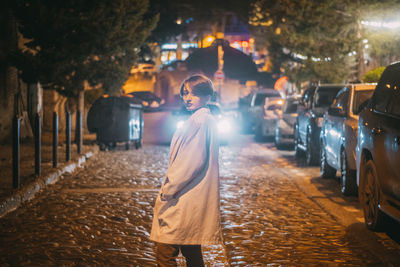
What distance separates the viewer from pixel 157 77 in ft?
207

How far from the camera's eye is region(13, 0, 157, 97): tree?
19.1m

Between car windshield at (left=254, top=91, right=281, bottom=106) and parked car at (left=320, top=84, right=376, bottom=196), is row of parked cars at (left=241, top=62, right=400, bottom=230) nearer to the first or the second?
parked car at (left=320, top=84, right=376, bottom=196)

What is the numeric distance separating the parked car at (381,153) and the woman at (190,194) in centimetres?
275

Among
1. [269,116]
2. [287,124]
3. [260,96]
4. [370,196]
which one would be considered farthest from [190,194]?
[260,96]

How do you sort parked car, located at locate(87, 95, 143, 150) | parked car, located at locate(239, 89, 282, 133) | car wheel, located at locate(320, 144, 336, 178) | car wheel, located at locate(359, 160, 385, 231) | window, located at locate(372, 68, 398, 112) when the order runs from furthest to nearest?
parked car, located at locate(239, 89, 282, 133) < parked car, located at locate(87, 95, 143, 150) < car wheel, located at locate(320, 144, 336, 178) < window, located at locate(372, 68, 398, 112) < car wheel, located at locate(359, 160, 385, 231)

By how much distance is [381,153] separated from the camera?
274 inches

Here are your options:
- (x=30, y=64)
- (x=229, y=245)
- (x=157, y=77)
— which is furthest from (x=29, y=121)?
(x=157, y=77)

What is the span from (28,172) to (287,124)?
10.2 m

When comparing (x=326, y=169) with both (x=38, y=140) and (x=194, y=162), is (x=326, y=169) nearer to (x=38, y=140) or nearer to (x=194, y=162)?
(x=38, y=140)

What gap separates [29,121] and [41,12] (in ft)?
18.7

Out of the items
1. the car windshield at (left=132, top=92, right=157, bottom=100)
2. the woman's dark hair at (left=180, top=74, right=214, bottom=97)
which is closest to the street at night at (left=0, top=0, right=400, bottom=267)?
the woman's dark hair at (left=180, top=74, right=214, bottom=97)

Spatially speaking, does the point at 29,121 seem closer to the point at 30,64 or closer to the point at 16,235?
the point at 30,64

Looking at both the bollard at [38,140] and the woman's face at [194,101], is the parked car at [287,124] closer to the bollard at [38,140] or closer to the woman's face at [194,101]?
the bollard at [38,140]

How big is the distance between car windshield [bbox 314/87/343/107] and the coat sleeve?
12.1 m
